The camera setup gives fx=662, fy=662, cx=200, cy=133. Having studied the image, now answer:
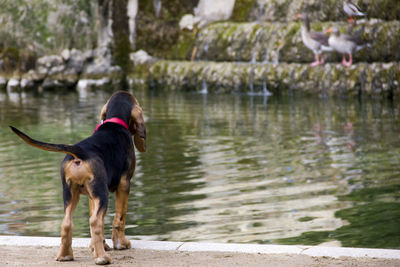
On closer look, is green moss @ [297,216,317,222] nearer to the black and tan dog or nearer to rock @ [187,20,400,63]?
the black and tan dog

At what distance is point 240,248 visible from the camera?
504 centimetres

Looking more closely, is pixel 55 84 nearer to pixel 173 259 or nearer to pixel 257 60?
pixel 257 60

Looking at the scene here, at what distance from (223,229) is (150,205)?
4.86 feet

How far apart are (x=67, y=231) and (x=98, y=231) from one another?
0.77 feet

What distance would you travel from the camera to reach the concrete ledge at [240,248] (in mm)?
4797

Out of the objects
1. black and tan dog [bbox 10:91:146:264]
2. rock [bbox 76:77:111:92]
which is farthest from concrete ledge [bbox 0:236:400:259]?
rock [bbox 76:77:111:92]

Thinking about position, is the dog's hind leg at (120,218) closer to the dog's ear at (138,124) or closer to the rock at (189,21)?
the dog's ear at (138,124)

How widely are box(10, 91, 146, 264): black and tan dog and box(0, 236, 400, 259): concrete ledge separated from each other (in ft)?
0.97

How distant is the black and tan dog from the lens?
4672 millimetres

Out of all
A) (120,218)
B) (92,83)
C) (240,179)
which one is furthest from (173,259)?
(92,83)

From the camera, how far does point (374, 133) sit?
1452 centimetres

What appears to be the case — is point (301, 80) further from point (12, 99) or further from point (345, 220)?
point (345, 220)

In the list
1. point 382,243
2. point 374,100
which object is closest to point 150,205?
point 382,243

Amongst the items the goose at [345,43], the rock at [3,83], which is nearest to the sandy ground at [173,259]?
the goose at [345,43]
